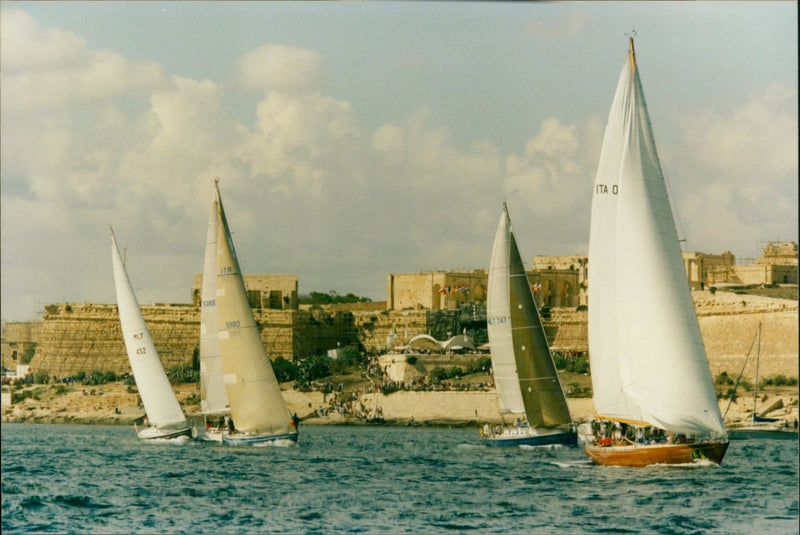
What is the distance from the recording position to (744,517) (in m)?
25.9

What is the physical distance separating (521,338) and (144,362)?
35.3 ft

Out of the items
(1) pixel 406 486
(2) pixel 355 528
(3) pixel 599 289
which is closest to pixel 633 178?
(3) pixel 599 289

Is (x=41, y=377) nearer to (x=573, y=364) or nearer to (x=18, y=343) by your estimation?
(x=18, y=343)

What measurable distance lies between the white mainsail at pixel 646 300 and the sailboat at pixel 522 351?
8.95 meters

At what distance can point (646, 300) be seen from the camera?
31.0 m

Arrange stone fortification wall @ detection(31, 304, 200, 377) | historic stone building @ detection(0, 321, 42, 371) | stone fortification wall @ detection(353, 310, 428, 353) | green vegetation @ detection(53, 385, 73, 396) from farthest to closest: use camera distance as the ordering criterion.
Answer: historic stone building @ detection(0, 321, 42, 371)
stone fortification wall @ detection(353, 310, 428, 353)
stone fortification wall @ detection(31, 304, 200, 377)
green vegetation @ detection(53, 385, 73, 396)

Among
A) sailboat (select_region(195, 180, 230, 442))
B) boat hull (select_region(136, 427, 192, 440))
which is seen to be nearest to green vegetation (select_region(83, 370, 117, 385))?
boat hull (select_region(136, 427, 192, 440))

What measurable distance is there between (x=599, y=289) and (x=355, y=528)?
1013 cm

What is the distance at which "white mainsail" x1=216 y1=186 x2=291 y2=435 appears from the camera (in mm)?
39438

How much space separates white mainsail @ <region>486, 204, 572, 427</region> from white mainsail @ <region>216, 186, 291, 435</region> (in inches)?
251

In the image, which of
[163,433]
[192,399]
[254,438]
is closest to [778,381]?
[192,399]

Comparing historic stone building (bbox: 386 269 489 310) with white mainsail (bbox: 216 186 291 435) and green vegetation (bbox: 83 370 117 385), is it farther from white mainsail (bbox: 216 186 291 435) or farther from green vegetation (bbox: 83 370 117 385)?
white mainsail (bbox: 216 186 291 435)

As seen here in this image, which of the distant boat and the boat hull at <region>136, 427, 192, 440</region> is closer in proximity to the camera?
the boat hull at <region>136, 427, 192, 440</region>

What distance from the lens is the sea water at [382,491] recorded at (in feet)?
82.8
